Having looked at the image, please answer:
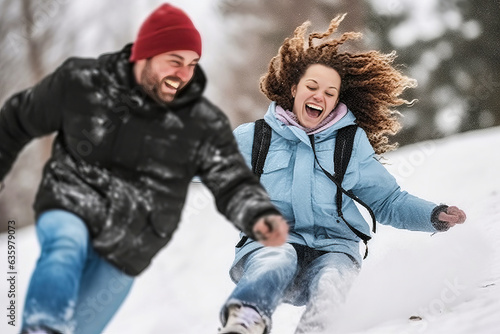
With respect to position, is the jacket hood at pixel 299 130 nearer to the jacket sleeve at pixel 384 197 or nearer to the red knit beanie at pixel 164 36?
the jacket sleeve at pixel 384 197

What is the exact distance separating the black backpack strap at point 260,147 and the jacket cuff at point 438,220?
0.41 meters

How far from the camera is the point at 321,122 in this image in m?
1.55

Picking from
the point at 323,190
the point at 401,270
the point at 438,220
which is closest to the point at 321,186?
the point at 323,190

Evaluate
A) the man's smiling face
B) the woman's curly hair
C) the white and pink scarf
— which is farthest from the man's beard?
the woman's curly hair

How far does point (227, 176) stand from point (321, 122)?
1.74ft

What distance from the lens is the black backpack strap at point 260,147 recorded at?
1.52 m

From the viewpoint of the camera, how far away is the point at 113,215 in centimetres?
101

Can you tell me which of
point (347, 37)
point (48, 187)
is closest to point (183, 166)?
point (48, 187)

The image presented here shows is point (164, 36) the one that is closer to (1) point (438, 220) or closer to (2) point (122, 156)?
(2) point (122, 156)

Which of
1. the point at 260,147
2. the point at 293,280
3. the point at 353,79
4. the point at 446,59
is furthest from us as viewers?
the point at 446,59

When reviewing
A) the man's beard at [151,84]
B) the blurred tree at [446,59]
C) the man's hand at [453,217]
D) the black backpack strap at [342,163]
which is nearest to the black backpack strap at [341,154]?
the black backpack strap at [342,163]

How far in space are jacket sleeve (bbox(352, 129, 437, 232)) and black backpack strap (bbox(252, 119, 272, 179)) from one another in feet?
0.71

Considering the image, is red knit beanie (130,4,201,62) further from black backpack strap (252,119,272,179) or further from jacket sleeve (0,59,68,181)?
black backpack strap (252,119,272,179)

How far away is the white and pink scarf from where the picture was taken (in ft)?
5.03
